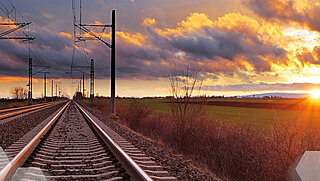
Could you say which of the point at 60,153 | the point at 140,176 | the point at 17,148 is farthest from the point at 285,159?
the point at 17,148

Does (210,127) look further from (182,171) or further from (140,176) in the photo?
(140,176)

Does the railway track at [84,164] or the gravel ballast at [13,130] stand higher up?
the railway track at [84,164]

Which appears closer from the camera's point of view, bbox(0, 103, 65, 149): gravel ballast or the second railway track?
the second railway track

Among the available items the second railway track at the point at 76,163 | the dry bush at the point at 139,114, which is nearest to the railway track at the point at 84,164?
the second railway track at the point at 76,163

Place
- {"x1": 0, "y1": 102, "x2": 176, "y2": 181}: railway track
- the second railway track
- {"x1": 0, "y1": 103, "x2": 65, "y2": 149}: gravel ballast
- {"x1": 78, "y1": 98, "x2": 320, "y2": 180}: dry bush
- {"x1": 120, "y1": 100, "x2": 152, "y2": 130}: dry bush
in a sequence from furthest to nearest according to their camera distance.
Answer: {"x1": 120, "y1": 100, "x2": 152, "y2": 130}: dry bush → {"x1": 0, "y1": 103, "x2": 65, "y2": 149}: gravel ballast → {"x1": 78, "y1": 98, "x2": 320, "y2": 180}: dry bush → the second railway track → {"x1": 0, "y1": 102, "x2": 176, "y2": 181}: railway track

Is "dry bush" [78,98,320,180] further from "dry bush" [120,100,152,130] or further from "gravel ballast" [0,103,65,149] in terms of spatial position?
"gravel ballast" [0,103,65,149]

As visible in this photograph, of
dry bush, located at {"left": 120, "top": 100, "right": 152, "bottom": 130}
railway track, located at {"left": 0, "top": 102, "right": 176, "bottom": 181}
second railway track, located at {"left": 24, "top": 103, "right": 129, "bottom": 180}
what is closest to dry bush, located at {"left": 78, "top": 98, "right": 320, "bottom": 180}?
railway track, located at {"left": 0, "top": 102, "right": 176, "bottom": 181}

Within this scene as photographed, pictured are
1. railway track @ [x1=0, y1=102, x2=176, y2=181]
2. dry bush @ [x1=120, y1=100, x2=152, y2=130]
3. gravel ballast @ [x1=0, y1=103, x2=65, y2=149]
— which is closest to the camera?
railway track @ [x1=0, y1=102, x2=176, y2=181]

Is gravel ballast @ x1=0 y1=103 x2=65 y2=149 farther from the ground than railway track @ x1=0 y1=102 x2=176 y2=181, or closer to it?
closer to it

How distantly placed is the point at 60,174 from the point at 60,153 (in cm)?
236

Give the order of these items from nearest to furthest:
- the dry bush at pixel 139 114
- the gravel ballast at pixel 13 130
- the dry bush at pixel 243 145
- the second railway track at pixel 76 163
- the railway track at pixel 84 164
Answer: the railway track at pixel 84 164 < the second railway track at pixel 76 163 < the dry bush at pixel 243 145 < the gravel ballast at pixel 13 130 < the dry bush at pixel 139 114

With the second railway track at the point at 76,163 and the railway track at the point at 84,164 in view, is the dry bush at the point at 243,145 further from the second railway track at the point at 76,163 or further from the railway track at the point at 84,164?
the second railway track at the point at 76,163

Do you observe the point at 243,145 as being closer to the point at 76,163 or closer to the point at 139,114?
the point at 76,163

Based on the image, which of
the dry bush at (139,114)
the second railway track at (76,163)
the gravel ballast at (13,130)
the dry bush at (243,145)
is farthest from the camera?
the dry bush at (139,114)
